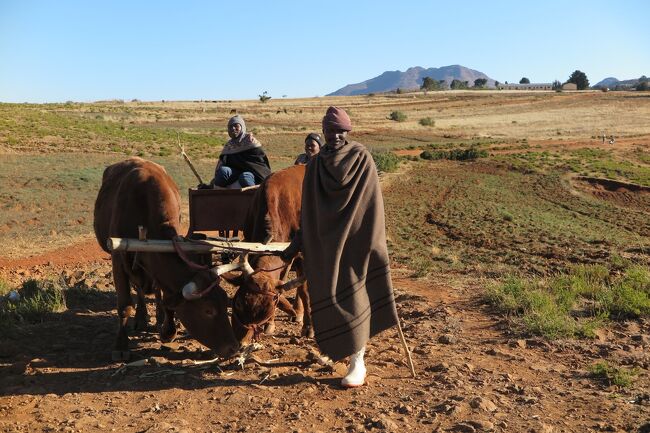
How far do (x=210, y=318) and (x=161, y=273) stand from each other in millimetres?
621

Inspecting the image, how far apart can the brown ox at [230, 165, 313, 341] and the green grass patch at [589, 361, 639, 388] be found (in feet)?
8.60

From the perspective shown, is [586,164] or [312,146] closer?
[312,146]

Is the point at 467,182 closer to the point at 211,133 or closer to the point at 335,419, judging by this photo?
the point at 335,419

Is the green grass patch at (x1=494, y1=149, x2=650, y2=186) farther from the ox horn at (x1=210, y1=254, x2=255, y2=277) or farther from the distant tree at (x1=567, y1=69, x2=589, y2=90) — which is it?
the distant tree at (x1=567, y1=69, x2=589, y2=90)

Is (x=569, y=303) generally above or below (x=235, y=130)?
below

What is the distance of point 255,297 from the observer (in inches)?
203

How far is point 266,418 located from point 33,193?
56.0ft

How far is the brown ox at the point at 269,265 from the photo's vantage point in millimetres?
5188

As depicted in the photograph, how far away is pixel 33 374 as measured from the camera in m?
5.52

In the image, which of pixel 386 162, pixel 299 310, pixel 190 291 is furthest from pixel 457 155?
pixel 190 291

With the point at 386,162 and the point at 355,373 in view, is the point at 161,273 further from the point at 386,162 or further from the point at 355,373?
the point at 386,162

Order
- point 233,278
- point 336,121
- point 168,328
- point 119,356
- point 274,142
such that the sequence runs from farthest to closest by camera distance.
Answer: point 274,142
point 168,328
point 119,356
point 233,278
point 336,121

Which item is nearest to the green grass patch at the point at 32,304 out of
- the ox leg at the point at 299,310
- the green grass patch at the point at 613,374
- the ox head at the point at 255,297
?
the ox leg at the point at 299,310

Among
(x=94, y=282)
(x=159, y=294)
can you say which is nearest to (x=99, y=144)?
(x=94, y=282)
